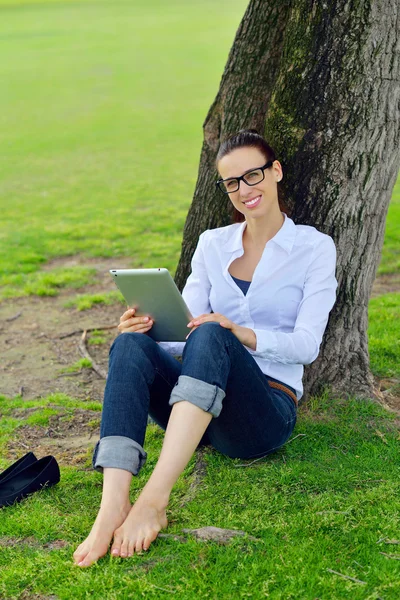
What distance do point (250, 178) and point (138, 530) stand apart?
178 centimetres

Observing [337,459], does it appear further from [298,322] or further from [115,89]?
[115,89]

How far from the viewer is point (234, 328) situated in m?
3.41

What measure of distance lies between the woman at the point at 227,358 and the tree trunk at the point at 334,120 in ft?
1.01

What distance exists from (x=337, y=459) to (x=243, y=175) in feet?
4.88

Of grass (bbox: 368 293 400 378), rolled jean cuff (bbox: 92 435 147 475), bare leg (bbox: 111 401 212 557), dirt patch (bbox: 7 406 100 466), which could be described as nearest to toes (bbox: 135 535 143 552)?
bare leg (bbox: 111 401 212 557)

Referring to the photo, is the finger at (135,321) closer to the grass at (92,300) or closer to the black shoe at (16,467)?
the black shoe at (16,467)

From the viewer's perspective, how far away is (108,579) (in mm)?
2844

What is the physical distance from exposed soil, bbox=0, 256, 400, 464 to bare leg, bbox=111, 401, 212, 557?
1.18 metres

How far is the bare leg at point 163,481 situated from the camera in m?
3.02

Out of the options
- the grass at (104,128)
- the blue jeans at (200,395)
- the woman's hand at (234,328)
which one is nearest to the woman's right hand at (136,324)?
the blue jeans at (200,395)

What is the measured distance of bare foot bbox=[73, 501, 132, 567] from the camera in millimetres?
2957

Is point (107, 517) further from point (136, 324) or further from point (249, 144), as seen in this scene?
point (249, 144)

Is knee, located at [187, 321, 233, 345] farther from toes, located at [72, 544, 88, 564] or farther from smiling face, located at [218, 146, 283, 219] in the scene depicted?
toes, located at [72, 544, 88, 564]

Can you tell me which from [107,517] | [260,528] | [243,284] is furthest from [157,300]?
[260,528]
